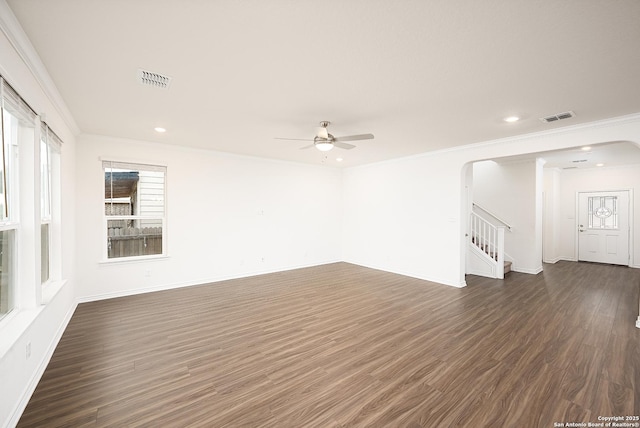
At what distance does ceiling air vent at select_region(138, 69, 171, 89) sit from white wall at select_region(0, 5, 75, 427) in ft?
2.44

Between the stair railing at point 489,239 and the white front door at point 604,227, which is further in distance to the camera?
the white front door at point 604,227

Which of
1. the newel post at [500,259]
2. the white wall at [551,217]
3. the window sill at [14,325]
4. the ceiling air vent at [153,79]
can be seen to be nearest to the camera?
the window sill at [14,325]

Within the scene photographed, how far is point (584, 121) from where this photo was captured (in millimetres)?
3564

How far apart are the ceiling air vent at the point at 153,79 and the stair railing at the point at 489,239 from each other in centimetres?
670

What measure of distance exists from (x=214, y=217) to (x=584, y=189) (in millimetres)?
10178

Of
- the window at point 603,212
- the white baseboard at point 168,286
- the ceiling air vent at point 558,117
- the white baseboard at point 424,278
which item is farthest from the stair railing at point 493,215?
the white baseboard at point 168,286

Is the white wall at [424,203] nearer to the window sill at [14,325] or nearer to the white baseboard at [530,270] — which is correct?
the white baseboard at [530,270]

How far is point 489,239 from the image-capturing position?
6234 mm

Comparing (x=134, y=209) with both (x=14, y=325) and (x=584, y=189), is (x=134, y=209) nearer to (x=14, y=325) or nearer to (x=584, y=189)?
(x=14, y=325)

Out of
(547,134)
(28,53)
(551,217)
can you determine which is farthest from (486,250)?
(28,53)

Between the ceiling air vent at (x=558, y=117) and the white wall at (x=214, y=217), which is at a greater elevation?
the ceiling air vent at (x=558, y=117)

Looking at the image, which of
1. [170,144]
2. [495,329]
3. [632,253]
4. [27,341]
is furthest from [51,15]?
[632,253]

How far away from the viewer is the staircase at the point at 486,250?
19.5 ft

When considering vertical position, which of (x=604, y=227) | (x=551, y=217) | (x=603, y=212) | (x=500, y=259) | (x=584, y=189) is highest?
(x=584, y=189)
